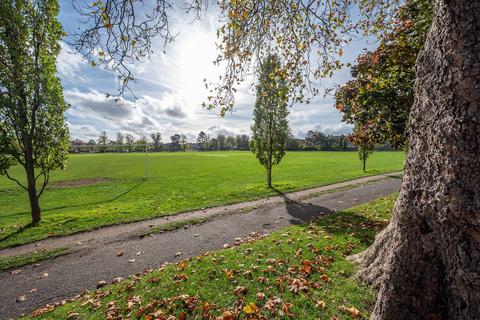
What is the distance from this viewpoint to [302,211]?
9.79 meters

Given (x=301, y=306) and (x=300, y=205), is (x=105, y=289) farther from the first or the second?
(x=300, y=205)

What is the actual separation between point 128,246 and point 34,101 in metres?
6.81

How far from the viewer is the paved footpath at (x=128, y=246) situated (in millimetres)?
4789

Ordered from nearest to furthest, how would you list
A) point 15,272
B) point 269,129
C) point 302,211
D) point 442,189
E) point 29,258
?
point 442,189
point 15,272
point 29,258
point 302,211
point 269,129

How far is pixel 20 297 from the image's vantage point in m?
4.52

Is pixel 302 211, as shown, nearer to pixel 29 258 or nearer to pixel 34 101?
pixel 29 258

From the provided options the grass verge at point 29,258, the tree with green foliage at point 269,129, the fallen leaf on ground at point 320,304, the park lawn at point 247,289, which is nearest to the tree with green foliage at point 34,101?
the grass verge at point 29,258

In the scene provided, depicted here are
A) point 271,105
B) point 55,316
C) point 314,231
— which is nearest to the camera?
point 55,316

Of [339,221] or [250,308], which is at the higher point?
[250,308]

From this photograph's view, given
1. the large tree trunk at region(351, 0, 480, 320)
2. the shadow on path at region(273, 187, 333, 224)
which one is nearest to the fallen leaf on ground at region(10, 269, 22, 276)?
the large tree trunk at region(351, 0, 480, 320)

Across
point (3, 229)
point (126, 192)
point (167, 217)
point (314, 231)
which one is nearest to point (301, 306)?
point (314, 231)

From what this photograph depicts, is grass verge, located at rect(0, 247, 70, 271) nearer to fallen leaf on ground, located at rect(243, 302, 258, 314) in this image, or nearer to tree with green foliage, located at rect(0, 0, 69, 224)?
tree with green foliage, located at rect(0, 0, 69, 224)

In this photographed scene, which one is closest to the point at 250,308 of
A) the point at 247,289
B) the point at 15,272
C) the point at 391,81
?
the point at 247,289

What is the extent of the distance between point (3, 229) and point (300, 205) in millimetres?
12405
